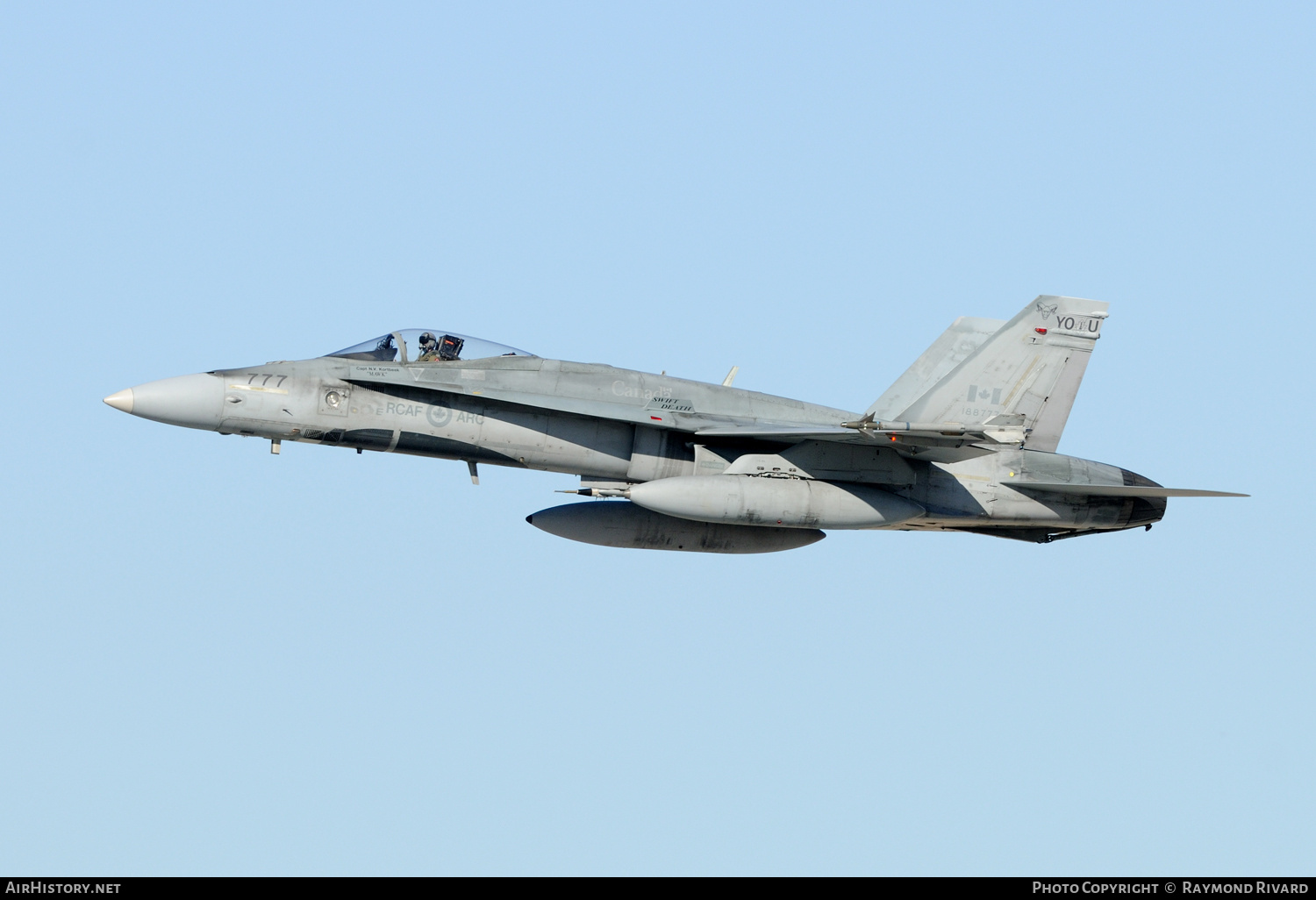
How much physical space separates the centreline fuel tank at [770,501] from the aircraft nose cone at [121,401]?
18.4 ft

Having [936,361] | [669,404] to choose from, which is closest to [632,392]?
[669,404]

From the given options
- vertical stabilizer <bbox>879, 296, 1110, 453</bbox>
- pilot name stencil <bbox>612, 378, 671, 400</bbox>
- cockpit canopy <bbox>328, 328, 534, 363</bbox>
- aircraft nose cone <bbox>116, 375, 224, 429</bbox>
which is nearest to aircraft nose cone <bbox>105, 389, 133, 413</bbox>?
aircraft nose cone <bbox>116, 375, 224, 429</bbox>

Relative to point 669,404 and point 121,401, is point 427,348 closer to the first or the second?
point 669,404

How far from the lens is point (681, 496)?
17453 mm

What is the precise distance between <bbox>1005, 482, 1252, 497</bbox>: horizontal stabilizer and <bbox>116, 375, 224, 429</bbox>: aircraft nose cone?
987cm

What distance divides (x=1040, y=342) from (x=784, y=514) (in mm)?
4459

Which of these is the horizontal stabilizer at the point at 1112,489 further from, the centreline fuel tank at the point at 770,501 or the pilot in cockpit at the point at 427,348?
the pilot in cockpit at the point at 427,348

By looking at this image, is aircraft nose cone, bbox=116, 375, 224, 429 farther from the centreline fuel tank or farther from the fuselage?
the centreline fuel tank

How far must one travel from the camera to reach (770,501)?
706 inches

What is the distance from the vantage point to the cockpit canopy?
18219mm

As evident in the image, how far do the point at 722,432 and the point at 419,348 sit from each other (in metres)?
3.75

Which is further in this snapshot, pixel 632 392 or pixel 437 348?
pixel 632 392
